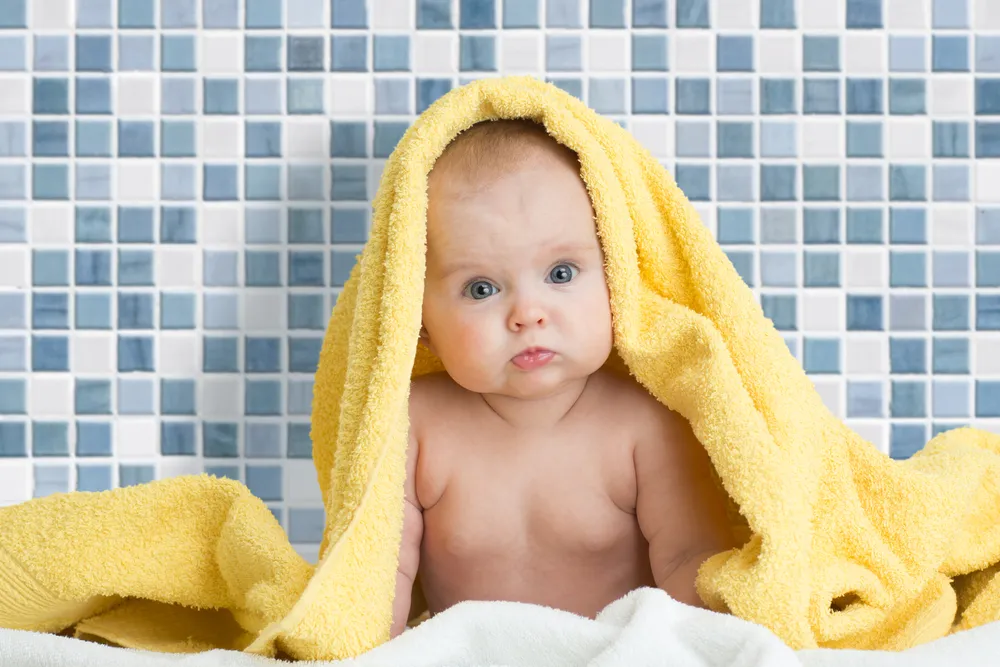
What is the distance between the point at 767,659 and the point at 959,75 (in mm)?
848

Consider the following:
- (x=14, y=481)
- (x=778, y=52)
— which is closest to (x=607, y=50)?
(x=778, y=52)

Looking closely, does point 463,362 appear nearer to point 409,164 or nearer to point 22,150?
point 409,164

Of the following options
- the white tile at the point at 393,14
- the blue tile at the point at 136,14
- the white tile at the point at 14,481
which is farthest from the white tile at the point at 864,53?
the white tile at the point at 14,481

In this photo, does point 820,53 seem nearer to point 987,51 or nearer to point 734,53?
point 734,53

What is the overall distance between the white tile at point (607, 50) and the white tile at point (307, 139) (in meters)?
0.34

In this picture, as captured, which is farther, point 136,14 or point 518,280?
point 136,14

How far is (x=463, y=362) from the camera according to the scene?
2.97 ft

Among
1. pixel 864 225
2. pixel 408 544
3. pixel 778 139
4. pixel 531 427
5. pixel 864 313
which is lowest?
pixel 408 544

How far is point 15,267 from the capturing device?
3.78 feet

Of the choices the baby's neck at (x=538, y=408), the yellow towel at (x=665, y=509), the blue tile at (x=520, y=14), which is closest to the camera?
the yellow towel at (x=665, y=509)

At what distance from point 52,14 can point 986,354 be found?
1248mm

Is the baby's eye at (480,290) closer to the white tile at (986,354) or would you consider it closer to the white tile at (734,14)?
the white tile at (734,14)

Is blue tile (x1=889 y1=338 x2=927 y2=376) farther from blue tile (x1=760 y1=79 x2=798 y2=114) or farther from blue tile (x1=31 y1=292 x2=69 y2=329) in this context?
blue tile (x1=31 y1=292 x2=69 y2=329)

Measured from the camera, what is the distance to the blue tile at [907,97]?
1.16 m
